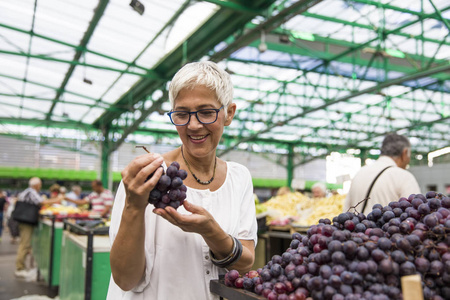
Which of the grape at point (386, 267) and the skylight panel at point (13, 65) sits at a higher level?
the skylight panel at point (13, 65)

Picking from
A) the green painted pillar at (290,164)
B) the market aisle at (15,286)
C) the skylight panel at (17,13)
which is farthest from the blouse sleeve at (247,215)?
the green painted pillar at (290,164)

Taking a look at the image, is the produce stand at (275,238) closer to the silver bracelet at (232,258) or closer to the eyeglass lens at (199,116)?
the silver bracelet at (232,258)

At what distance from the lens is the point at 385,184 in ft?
10.3

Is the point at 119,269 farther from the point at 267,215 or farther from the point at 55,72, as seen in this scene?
the point at 55,72

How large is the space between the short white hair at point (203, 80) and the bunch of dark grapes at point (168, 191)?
32cm

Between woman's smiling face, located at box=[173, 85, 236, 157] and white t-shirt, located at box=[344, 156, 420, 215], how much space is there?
2.00m

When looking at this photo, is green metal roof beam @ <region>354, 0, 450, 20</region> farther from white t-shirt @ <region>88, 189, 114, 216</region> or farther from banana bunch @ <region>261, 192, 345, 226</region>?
white t-shirt @ <region>88, 189, 114, 216</region>

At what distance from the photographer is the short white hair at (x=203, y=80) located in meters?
1.34

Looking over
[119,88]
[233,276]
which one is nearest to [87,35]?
[119,88]

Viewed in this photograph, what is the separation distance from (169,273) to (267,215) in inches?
175

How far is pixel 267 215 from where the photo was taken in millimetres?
5719

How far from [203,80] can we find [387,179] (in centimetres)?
234

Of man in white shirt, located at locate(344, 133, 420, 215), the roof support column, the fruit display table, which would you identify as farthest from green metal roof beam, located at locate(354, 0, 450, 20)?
the roof support column

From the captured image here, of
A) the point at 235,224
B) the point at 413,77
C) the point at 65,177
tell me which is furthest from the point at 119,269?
the point at 65,177
